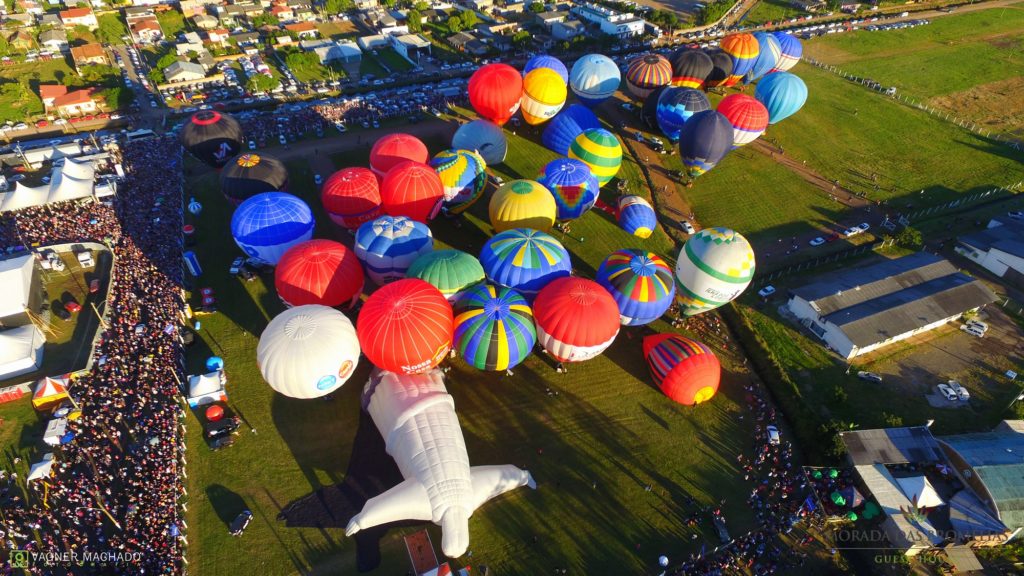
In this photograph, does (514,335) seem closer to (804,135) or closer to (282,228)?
(282,228)

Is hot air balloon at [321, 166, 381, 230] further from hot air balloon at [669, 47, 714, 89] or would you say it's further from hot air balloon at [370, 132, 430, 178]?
Result: hot air balloon at [669, 47, 714, 89]

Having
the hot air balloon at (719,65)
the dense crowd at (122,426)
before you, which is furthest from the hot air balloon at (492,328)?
the hot air balloon at (719,65)

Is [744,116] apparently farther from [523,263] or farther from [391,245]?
[391,245]

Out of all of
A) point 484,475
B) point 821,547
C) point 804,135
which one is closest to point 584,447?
point 484,475

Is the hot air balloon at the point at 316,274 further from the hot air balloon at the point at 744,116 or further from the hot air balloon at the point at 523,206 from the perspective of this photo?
the hot air balloon at the point at 744,116

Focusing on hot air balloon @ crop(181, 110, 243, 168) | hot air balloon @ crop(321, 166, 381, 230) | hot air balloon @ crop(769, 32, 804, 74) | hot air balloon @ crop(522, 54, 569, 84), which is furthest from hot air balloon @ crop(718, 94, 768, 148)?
hot air balloon @ crop(181, 110, 243, 168)

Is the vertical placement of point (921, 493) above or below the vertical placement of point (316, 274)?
below

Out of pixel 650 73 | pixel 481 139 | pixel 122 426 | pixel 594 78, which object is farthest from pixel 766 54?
pixel 122 426
